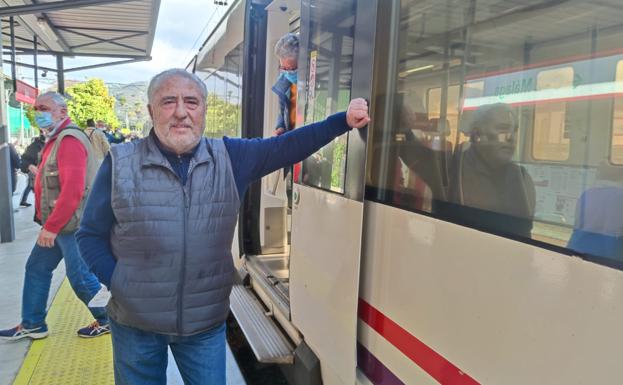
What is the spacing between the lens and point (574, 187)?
3.77ft

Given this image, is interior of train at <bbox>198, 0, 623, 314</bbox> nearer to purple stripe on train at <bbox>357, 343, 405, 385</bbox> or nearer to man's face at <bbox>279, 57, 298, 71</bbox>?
purple stripe on train at <bbox>357, 343, 405, 385</bbox>

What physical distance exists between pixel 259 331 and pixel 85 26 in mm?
8467

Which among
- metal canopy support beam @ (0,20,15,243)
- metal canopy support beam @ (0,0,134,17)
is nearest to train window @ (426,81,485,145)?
metal canopy support beam @ (0,0,134,17)

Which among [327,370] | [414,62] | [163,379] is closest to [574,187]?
[414,62]

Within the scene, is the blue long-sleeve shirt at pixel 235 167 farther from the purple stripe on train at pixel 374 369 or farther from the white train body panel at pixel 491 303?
the purple stripe on train at pixel 374 369

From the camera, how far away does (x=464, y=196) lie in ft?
4.80

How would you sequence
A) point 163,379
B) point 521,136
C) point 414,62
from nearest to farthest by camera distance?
point 521,136 < point 414,62 < point 163,379

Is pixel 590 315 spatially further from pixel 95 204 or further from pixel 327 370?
pixel 95 204

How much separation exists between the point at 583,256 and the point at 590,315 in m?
0.13

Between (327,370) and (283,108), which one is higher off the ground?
(283,108)

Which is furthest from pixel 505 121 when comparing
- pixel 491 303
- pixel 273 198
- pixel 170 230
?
pixel 273 198

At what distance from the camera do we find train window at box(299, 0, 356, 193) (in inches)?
83.7

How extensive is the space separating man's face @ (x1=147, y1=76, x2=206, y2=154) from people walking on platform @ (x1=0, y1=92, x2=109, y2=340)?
1.58 meters

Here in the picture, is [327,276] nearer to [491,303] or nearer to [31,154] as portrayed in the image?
[491,303]
